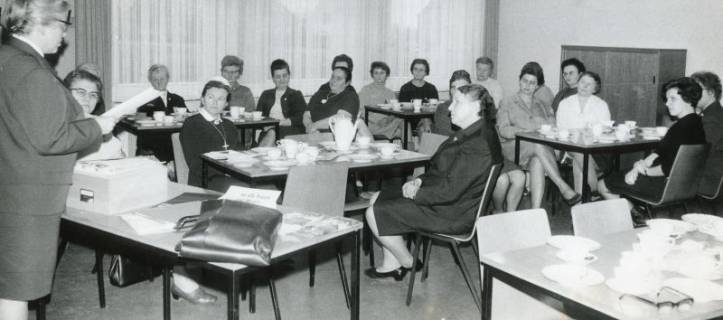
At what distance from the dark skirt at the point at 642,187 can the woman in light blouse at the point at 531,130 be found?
59 cm

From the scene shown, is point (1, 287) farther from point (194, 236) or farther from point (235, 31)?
point (235, 31)

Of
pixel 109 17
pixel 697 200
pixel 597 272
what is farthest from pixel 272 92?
pixel 597 272

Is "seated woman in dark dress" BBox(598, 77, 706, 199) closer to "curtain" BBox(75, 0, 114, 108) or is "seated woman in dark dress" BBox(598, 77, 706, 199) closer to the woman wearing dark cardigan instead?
the woman wearing dark cardigan

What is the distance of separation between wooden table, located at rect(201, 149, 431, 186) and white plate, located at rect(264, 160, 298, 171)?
0.03 m

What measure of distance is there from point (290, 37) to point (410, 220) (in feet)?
15.0

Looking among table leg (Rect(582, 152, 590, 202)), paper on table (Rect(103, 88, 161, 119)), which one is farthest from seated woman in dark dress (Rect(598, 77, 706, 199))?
paper on table (Rect(103, 88, 161, 119))

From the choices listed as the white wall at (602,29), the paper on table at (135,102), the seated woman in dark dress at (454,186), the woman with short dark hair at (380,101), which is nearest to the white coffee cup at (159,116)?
the woman with short dark hair at (380,101)

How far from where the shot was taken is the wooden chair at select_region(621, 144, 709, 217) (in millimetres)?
4242

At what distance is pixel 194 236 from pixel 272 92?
15.1ft

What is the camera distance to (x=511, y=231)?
8.44 ft

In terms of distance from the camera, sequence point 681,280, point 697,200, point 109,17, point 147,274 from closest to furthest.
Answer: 1. point 681,280
2. point 147,274
3. point 697,200
4. point 109,17

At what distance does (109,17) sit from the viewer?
20.9 feet

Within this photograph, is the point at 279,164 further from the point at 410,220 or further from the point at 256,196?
the point at 256,196

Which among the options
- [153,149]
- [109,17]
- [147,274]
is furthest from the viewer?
[109,17]
